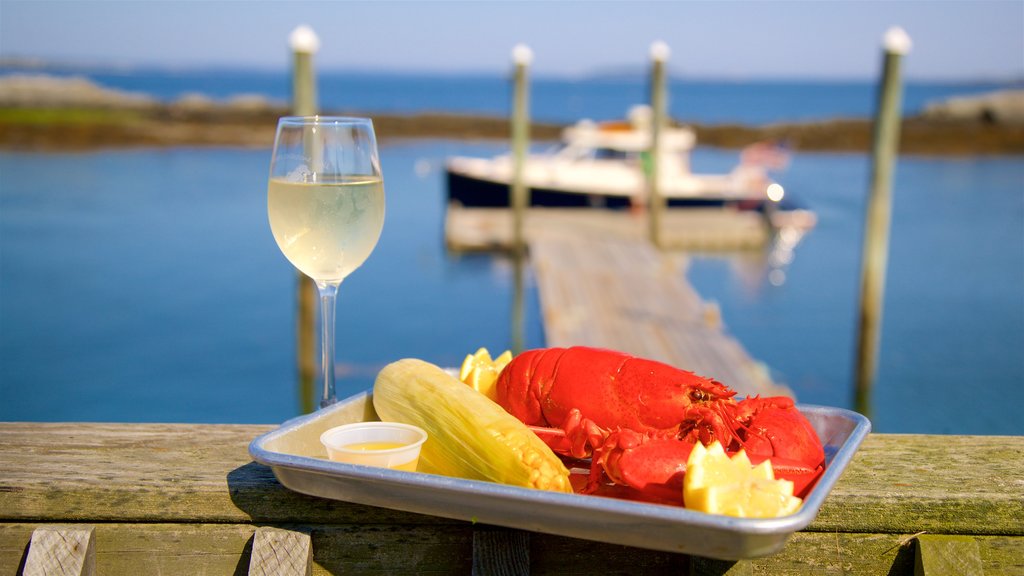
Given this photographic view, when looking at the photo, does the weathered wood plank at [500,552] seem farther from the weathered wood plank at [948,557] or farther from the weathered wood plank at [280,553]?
the weathered wood plank at [948,557]

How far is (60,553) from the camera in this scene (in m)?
1.51

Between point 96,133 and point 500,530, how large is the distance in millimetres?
44749

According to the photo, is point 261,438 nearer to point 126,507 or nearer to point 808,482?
point 126,507

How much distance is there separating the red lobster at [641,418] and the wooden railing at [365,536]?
19 centimetres

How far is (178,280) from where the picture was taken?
18.2 meters

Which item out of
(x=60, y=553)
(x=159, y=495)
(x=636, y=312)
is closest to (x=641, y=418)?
(x=159, y=495)

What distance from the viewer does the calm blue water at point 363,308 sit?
1291 cm

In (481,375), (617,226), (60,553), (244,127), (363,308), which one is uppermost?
(244,127)

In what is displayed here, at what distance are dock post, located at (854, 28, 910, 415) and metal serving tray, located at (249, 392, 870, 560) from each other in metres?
9.42

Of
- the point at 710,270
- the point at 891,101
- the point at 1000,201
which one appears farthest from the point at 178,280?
the point at 1000,201

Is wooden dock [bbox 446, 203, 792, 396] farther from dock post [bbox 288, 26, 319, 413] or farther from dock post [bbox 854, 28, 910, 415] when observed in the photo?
dock post [bbox 288, 26, 319, 413]

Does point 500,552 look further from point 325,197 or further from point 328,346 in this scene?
point 325,197

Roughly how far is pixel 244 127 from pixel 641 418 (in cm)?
4860

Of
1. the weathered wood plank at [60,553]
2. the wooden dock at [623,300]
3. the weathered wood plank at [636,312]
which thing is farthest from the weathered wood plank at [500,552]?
the weathered wood plank at [636,312]
